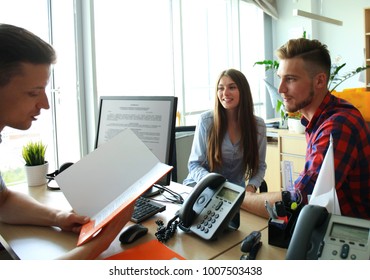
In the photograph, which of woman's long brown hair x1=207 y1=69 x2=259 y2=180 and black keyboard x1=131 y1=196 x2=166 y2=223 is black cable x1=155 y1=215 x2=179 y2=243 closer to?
black keyboard x1=131 y1=196 x2=166 y2=223

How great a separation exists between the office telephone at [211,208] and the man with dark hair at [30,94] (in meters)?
0.19

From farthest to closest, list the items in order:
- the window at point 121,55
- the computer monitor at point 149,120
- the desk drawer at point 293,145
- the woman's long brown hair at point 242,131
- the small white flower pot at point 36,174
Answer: the desk drawer at point 293,145
the window at point 121,55
the woman's long brown hair at point 242,131
the small white flower pot at point 36,174
the computer monitor at point 149,120

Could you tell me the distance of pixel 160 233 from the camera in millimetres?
966

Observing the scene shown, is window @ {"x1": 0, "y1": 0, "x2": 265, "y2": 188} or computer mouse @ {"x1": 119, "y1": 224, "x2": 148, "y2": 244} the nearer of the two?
computer mouse @ {"x1": 119, "y1": 224, "x2": 148, "y2": 244}

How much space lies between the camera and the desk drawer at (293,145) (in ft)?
9.16

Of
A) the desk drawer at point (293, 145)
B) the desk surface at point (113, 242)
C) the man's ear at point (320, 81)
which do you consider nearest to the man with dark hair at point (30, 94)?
the desk surface at point (113, 242)

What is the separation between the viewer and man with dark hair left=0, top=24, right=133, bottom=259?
87cm

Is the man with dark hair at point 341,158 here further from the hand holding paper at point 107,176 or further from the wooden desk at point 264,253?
the hand holding paper at point 107,176

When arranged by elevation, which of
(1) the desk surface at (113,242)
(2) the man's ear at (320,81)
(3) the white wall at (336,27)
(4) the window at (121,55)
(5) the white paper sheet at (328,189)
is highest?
(3) the white wall at (336,27)

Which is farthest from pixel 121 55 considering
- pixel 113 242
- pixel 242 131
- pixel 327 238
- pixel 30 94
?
pixel 327 238

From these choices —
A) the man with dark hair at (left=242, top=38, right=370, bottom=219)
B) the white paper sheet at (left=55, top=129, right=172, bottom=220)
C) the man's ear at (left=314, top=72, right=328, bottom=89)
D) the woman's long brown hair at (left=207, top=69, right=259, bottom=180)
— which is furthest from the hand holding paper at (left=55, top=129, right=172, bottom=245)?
the woman's long brown hair at (left=207, top=69, right=259, bottom=180)

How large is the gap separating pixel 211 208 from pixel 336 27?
13.8 ft

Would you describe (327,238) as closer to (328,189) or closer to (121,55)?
(328,189)

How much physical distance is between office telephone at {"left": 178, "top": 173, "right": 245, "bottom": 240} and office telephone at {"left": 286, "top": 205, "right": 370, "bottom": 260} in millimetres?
289
